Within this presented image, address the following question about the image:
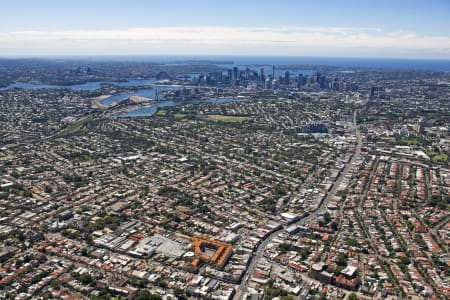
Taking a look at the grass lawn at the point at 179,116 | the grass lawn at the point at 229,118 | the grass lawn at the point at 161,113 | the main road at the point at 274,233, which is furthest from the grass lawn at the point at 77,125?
the main road at the point at 274,233

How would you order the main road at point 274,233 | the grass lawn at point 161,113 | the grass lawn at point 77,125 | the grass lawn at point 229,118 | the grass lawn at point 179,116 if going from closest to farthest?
the main road at point 274,233
the grass lawn at point 77,125
the grass lawn at point 229,118
the grass lawn at point 179,116
the grass lawn at point 161,113

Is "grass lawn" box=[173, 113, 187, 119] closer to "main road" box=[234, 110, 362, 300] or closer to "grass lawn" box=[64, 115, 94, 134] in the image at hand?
"grass lawn" box=[64, 115, 94, 134]

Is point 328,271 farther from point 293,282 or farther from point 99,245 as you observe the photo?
point 99,245

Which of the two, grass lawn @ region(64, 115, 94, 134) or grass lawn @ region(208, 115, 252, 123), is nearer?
grass lawn @ region(64, 115, 94, 134)

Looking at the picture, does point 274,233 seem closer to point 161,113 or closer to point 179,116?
point 179,116

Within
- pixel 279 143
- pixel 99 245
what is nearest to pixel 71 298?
pixel 99 245

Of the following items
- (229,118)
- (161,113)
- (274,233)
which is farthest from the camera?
(161,113)

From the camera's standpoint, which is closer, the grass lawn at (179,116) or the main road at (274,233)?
the main road at (274,233)

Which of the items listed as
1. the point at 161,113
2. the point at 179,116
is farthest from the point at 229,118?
the point at 161,113

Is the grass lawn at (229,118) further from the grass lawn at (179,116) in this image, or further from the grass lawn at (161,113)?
the grass lawn at (161,113)

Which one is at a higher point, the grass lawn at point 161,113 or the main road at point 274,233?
the grass lawn at point 161,113

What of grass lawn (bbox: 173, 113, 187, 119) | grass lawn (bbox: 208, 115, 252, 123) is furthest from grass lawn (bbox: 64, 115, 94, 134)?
grass lawn (bbox: 208, 115, 252, 123)

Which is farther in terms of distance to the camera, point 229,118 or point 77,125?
point 229,118
